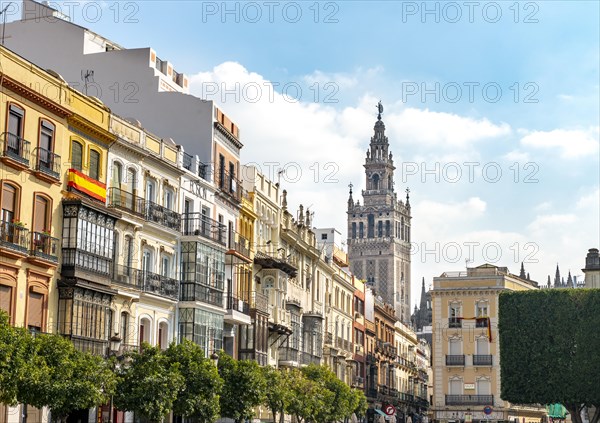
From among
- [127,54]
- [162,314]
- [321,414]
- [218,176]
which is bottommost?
[321,414]

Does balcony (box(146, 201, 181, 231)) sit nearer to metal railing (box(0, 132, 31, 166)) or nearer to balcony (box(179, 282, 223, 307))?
balcony (box(179, 282, 223, 307))

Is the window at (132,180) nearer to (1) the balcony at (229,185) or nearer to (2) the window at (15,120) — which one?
(2) the window at (15,120)

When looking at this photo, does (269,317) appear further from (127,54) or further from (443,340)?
(443,340)

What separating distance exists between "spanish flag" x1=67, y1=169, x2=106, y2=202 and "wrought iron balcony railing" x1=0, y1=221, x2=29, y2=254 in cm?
404

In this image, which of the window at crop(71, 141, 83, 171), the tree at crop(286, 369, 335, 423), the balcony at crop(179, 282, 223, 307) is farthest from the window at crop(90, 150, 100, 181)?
the tree at crop(286, 369, 335, 423)

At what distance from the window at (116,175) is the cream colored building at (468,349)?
61523 mm

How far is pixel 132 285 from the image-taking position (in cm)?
5128

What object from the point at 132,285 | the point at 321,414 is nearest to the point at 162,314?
the point at 132,285

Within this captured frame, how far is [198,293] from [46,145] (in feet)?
46.7

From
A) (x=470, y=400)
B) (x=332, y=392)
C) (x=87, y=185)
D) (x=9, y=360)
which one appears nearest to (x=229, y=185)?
(x=332, y=392)

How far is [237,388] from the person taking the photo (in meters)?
53.8

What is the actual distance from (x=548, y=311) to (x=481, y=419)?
28.8 m

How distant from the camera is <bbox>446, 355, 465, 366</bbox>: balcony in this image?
108312 mm

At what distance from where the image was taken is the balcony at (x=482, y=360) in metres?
108
